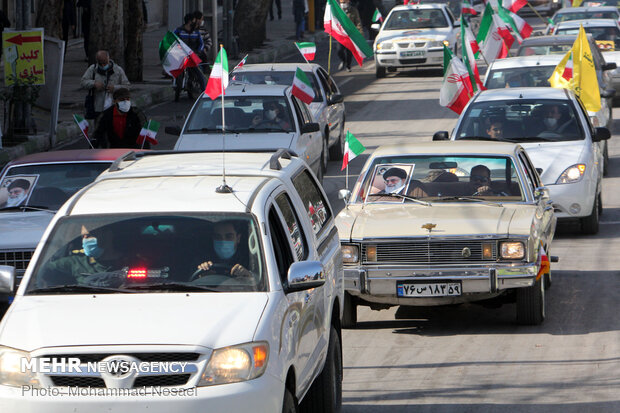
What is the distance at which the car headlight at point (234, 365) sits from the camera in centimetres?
538

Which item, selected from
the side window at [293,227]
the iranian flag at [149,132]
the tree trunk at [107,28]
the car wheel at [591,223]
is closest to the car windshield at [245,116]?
the iranian flag at [149,132]

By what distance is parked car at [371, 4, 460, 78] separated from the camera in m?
30.7

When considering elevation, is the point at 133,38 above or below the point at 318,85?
below

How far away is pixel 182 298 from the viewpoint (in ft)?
19.2

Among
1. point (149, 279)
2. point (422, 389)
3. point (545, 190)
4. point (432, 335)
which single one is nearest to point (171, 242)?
point (149, 279)

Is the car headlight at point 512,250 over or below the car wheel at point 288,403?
below

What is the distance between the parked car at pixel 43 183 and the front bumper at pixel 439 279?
265 centimetres

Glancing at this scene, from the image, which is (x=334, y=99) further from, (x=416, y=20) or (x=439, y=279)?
(x=416, y=20)

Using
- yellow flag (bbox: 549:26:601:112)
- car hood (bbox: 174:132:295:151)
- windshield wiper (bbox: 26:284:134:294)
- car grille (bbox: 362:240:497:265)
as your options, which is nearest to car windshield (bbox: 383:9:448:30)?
yellow flag (bbox: 549:26:601:112)

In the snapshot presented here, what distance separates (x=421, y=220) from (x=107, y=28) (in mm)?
17811

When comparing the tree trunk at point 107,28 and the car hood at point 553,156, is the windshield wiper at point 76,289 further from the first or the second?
the tree trunk at point 107,28

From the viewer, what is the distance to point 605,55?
25438mm
